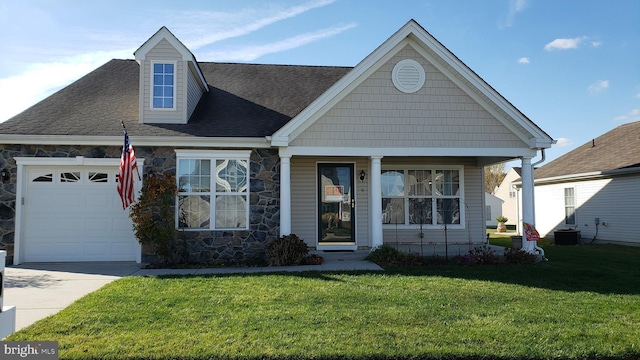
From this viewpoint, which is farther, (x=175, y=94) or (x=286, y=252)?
(x=175, y=94)

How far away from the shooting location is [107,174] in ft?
34.1

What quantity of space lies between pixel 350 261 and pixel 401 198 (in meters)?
3.35

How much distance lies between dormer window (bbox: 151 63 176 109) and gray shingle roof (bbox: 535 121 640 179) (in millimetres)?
14725

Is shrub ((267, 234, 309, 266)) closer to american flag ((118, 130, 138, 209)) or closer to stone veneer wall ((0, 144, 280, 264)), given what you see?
stone veneer wall ((0, 144, 280, 264))

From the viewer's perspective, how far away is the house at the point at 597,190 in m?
14.5

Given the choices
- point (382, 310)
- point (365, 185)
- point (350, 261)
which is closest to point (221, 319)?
point (382, 310)

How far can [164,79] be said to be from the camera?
36.4 ft

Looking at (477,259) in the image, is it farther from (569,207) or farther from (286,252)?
(569,207)

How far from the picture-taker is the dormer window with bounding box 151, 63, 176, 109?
432 inches

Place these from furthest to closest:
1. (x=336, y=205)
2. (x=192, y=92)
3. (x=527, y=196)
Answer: (x=336, y=205) → (x=192, y=92) → (x=527, y=196)

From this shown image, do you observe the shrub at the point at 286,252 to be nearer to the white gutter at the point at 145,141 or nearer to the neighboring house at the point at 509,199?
the white gutter at the point at 145,141

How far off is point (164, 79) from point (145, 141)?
1.97 metres

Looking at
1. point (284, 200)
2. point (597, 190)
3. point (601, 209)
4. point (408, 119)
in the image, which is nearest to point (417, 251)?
point (408, 119)

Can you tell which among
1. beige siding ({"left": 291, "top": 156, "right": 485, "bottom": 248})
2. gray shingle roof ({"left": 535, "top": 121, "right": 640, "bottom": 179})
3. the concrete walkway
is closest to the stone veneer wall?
the concrete walkway
